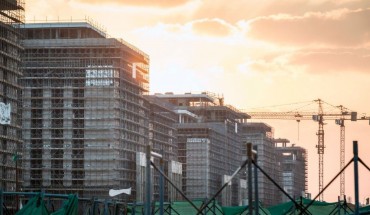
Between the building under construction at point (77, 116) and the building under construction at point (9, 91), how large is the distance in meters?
24.2

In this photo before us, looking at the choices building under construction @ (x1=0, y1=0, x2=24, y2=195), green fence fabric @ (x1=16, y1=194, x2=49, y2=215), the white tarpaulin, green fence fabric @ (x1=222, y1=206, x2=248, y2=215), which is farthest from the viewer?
building under construction @ (x1=0, y1=0, x2=24, y2=195)

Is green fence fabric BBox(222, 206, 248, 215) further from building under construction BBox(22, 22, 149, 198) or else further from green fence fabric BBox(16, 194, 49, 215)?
building under construction BBox(22, 22, 149, 198)

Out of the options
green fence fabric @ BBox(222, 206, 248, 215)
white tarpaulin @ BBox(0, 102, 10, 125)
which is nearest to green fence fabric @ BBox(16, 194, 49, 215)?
Answer: green fence fabric @ BBox(222, 206, 248, 215)

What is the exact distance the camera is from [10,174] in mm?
138500

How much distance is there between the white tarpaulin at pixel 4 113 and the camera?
13450 cm

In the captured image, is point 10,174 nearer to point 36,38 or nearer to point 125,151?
point 125,151

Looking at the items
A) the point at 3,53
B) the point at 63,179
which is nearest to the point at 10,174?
the point at 3,53

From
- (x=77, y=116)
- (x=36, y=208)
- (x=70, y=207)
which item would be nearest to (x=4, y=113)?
(x=77, y=116)

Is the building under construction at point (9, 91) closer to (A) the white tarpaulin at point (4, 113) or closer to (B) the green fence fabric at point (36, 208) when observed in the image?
(A) the white tarpaulin at point (4, 113)

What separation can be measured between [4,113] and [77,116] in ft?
109

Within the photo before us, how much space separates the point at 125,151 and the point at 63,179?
38.4 ft

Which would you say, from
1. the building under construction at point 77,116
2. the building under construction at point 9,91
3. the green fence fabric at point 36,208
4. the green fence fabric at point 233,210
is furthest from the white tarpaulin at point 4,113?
the green fence fabric at point 36,208

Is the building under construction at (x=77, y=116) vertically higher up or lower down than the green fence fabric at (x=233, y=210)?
higher up

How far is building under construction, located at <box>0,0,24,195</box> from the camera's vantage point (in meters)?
136
